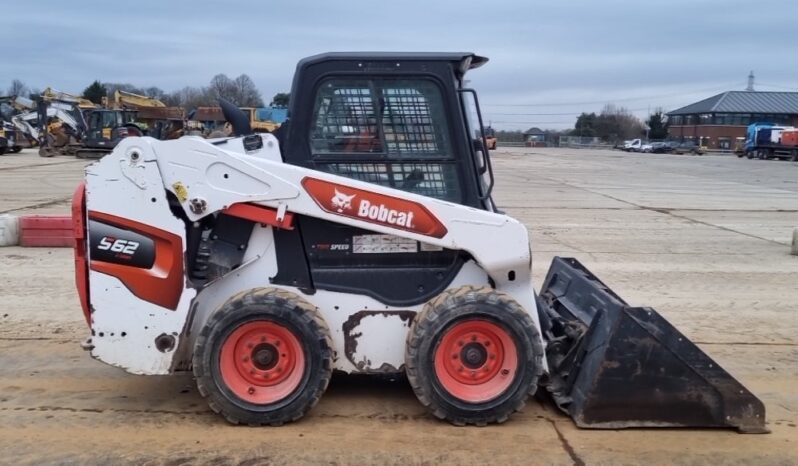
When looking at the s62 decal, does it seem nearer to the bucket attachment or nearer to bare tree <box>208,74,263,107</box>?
the bucket attachment

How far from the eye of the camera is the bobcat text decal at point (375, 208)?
4902mm

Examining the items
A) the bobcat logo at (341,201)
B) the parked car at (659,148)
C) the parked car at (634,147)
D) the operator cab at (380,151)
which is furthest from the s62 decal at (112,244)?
the parked car at (634,147)

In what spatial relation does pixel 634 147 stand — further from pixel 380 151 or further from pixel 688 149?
pixel 380 151

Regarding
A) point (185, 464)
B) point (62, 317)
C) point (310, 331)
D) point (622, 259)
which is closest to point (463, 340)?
point (310, 331)

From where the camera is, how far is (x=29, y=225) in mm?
11633

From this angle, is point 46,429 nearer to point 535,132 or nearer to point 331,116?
point 331,116

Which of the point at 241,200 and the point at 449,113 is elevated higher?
the point at 449,113

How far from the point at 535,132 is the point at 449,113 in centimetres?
11856

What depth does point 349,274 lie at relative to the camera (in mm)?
5164

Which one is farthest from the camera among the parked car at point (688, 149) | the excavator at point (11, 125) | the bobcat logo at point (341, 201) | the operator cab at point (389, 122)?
the parked car at point (688, 149)

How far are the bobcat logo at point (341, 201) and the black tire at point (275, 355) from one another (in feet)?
2.09

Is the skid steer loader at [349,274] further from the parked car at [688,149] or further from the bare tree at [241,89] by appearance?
the parked car at [688,149]

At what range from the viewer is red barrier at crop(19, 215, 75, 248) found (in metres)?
11.6

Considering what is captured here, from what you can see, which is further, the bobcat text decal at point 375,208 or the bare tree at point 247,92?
the bare tree at point 247,92
